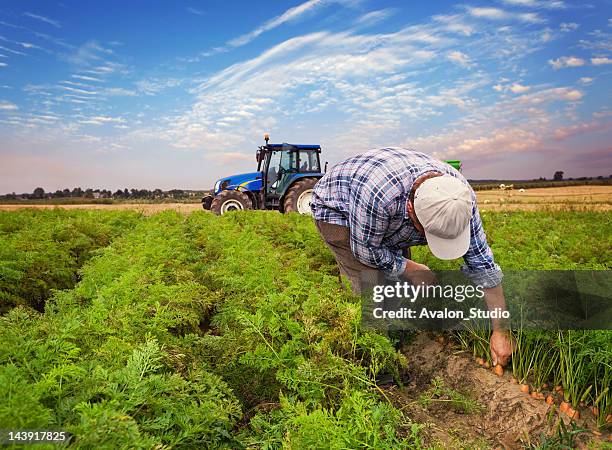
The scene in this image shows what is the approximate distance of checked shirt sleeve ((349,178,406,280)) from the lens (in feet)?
13.1

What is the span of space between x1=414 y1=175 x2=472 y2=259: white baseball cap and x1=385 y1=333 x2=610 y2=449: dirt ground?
103cm

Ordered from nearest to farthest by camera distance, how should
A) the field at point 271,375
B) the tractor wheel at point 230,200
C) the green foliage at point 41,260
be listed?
the field at point 271,375
the green foliage at point 41,260
the tractor wheel at point 230,200

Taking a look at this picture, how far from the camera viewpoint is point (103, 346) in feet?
10.0

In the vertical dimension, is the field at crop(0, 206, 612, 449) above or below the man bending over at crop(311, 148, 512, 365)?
below

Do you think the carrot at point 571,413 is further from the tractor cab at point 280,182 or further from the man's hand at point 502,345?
the tractor cab at point 280,182

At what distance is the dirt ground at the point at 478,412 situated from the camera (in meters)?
3.07

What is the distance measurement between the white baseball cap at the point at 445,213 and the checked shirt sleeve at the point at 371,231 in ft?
1.66

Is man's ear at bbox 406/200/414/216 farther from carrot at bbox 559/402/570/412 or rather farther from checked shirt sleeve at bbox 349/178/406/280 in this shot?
carrot at bbox 559/402/570/412

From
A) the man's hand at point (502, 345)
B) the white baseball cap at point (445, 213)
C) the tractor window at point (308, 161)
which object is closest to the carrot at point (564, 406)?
the man's hand at point (502, 345)

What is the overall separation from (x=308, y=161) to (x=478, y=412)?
1263 centimetres

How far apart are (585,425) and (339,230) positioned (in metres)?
2.51

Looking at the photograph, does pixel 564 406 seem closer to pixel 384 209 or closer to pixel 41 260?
pixel 384 209

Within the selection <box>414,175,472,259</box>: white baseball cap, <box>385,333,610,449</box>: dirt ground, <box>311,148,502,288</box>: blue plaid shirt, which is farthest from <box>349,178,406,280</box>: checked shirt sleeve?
<box>385,333,610,449</box>: dirt ground

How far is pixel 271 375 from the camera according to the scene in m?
3.41
